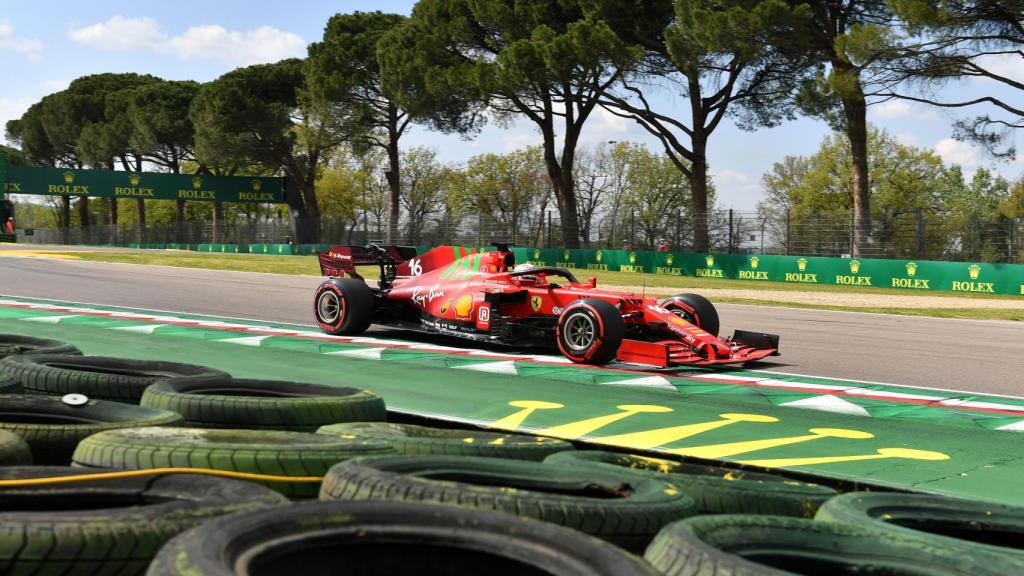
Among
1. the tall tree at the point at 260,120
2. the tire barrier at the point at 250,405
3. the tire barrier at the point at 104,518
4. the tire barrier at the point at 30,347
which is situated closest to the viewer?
the tire barrier at the point at 104,518

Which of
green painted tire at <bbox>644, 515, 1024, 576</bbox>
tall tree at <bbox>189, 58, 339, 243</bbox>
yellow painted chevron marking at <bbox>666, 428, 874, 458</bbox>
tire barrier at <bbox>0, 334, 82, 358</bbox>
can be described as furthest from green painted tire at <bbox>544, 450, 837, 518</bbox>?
tall tree at <bbox>189, 58, 339, 243</bbox>

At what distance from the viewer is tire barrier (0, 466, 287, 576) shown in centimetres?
214

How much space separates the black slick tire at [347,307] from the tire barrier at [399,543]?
8753 millimetres

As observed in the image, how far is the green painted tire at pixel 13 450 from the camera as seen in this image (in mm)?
3199

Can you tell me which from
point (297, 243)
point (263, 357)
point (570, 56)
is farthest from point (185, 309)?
point (297, 243)

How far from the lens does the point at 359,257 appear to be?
471 inches

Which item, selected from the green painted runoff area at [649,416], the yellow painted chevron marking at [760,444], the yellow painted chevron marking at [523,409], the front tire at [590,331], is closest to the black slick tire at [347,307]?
the green painted runoff area at [649,416]

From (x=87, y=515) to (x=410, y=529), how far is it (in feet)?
2.46

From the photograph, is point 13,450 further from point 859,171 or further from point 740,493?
point 859,171

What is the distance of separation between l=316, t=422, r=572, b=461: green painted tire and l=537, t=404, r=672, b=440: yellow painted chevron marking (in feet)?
3.23

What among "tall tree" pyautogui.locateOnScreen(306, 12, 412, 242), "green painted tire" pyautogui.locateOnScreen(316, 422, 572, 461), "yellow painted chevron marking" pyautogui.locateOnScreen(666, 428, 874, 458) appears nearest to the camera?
"green painted tire" pyautogui.locateOnScreen(316, 422, 572, 461)

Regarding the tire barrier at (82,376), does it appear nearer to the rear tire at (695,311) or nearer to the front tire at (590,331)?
the front tire at (590,331)

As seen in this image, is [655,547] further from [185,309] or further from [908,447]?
[185,309]

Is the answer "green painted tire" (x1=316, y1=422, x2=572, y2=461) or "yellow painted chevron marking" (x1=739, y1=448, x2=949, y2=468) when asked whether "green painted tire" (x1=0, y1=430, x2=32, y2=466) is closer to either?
"green painted tire" (x1=316, y1=422, x2=572, y2=461)
